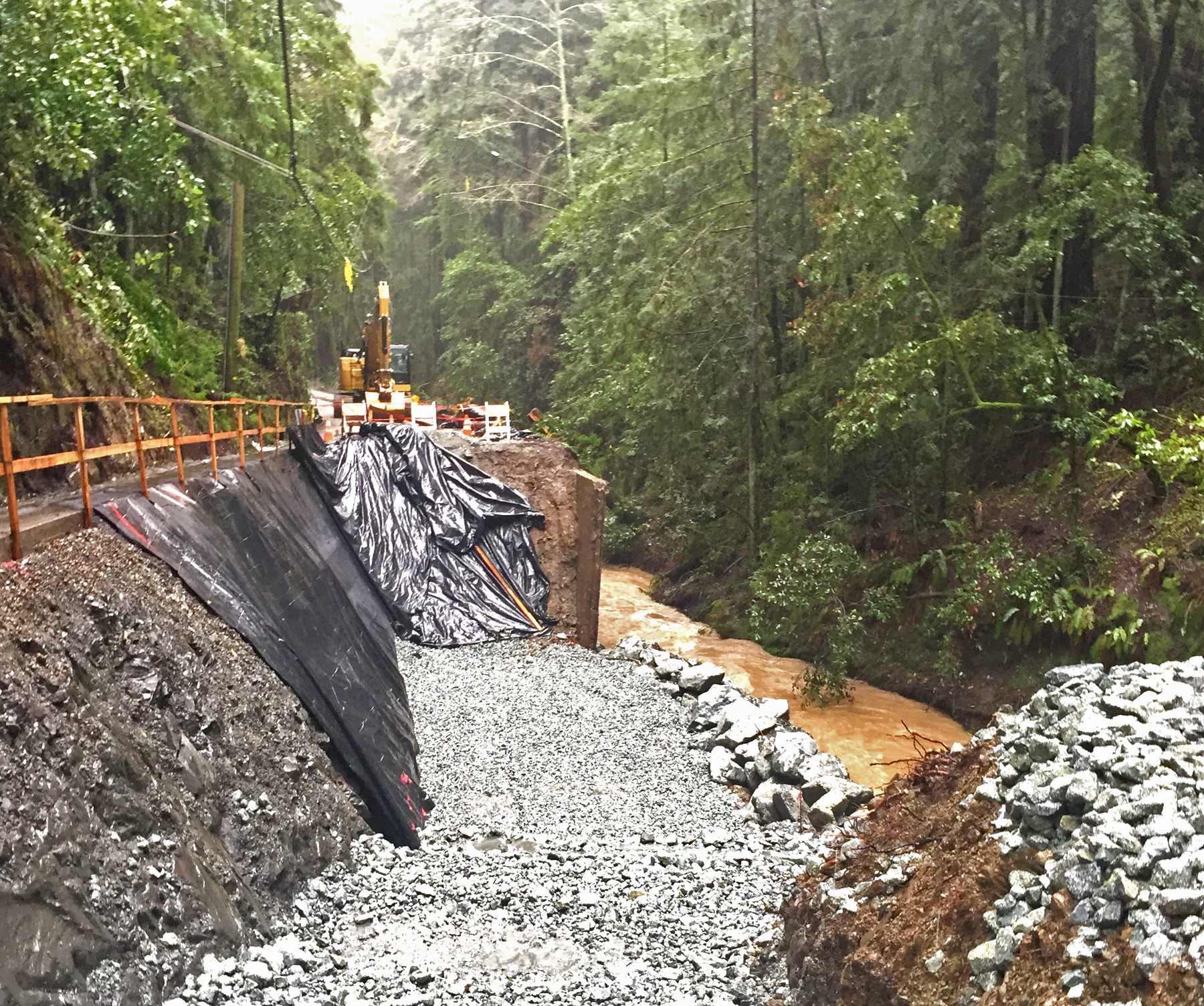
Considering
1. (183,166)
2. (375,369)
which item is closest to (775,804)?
(183,166)

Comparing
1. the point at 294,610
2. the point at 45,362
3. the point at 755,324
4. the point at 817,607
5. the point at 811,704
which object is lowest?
the point at 811,704

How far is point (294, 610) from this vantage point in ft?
24.2

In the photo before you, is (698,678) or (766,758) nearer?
(766,758)

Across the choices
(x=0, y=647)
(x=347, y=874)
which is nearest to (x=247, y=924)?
(x=347, y=874)

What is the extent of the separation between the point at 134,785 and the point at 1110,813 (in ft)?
12.6

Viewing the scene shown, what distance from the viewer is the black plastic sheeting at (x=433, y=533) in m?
12.4

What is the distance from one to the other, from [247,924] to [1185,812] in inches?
154

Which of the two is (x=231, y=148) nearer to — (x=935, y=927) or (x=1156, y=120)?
(x=935, y=927)

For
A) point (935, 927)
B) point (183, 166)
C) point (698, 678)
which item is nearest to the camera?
point (935, 927)

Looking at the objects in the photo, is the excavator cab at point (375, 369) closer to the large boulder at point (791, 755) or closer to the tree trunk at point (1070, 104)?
the large boulder at point (791, 755)

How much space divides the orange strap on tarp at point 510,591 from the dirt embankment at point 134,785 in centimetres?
697

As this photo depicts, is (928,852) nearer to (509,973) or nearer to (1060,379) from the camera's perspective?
(509,973)

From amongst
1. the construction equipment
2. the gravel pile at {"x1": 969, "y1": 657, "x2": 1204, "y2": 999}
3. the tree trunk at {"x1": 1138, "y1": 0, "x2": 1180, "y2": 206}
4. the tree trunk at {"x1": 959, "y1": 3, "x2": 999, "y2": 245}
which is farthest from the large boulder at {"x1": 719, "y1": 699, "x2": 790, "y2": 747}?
the construction equipment

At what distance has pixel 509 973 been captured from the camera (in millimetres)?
4672
